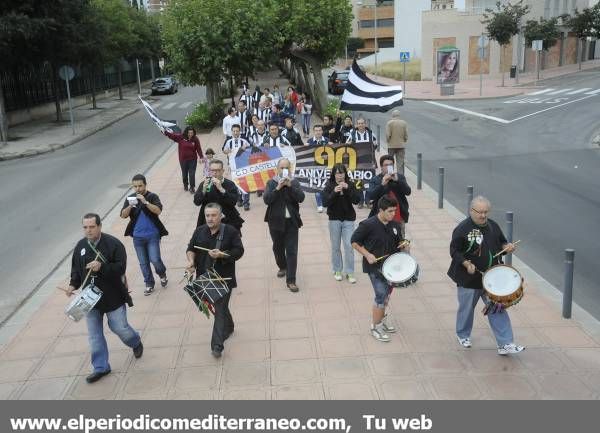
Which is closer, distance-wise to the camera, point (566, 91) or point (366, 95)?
point (366, 95)

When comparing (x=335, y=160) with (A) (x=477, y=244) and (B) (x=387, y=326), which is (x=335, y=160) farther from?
(A) (x=477, y=244)

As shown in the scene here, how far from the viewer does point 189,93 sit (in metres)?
50.9

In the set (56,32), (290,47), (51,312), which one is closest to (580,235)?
(51,312)

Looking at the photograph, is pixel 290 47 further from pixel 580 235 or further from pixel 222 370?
pixel 222 370

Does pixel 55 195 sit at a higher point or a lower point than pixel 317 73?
lower

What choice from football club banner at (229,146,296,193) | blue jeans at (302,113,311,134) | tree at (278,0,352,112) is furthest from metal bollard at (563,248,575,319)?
tree at (278,0,352,112)

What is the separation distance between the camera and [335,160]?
11516 millimetres

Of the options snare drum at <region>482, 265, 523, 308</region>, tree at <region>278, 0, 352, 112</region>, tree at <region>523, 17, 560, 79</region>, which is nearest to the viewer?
snare drum at <region>482, 265, 523, 308</region>

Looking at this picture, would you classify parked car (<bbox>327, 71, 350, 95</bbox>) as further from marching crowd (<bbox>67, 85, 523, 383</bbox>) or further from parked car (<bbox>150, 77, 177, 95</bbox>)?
marching crowd (<bbox>67, 85, 523, 383</bbox>)

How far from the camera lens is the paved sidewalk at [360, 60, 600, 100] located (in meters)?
37.9

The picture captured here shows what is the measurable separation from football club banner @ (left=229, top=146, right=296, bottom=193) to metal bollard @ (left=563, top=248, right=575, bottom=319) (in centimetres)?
569

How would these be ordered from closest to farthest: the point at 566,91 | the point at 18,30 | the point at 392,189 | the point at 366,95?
1. the point at 392,189
2. the point at 366,95
3. the point at 18,30
4. the point at 566,91

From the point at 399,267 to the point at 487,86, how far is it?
3923 cm

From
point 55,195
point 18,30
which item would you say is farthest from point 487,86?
point 55,195
